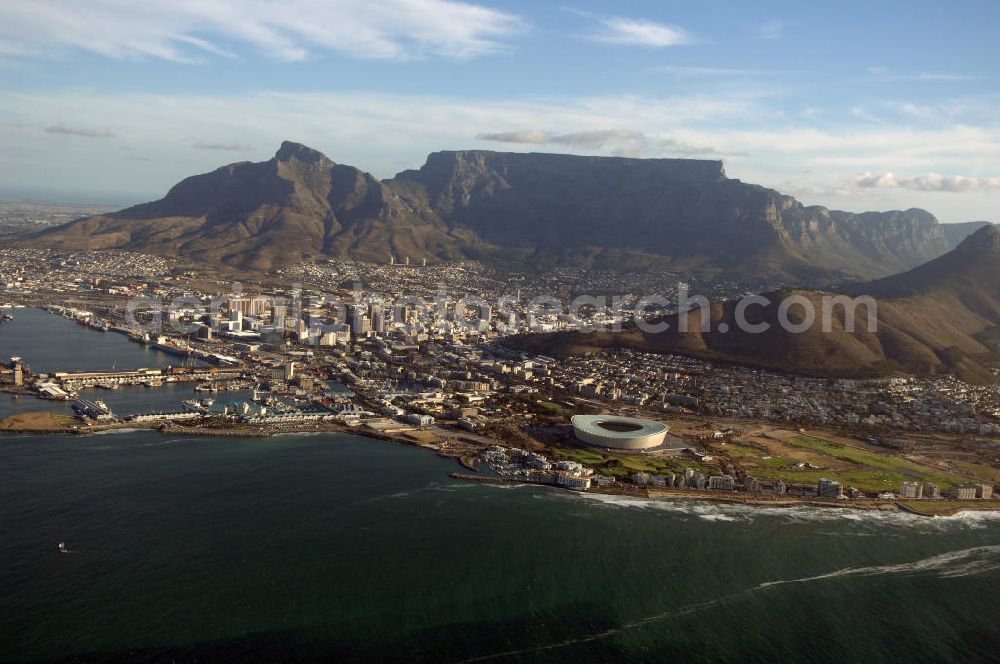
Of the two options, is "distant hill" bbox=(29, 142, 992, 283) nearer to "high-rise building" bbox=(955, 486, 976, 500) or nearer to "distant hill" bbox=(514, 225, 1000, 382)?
"distant hill" bbox=(514, 225, 1000, 382)

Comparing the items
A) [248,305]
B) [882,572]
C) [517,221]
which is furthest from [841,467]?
[517,221]

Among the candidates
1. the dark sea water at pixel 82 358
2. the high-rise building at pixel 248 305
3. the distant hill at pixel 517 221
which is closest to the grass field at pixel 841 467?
the dark sea water at pixel 82 358

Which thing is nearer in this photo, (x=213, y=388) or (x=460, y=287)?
(x=213, y=388)

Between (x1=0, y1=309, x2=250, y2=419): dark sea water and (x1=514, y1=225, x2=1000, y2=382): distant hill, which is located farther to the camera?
(x1=514, y1=225, x2=1000, y2=382): distant hill

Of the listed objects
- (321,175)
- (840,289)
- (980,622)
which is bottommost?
(980,622)

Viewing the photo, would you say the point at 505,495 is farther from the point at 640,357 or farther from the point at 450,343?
the point at 450,343

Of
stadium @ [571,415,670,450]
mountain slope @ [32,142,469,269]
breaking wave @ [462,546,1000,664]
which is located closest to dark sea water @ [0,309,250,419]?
stadium @ [571,415,670,450]

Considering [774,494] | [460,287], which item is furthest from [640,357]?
[460,287]

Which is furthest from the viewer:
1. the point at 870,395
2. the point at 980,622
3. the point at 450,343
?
the point at 450,343

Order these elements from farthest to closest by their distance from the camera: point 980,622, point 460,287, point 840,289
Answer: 1. point 460,287
2. point 840,289
3. point 980,622
